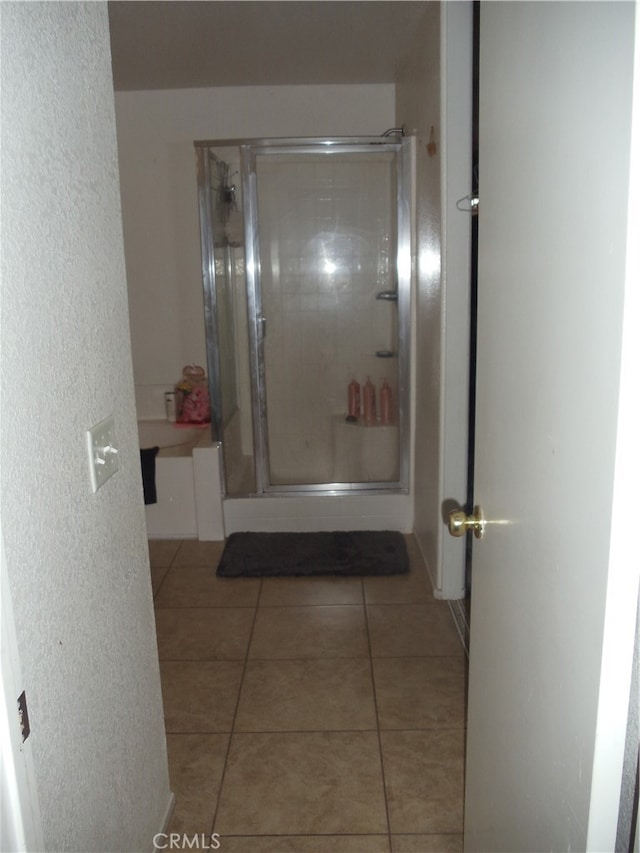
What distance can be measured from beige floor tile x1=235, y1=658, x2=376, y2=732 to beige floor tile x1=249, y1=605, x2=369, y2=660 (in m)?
0.06

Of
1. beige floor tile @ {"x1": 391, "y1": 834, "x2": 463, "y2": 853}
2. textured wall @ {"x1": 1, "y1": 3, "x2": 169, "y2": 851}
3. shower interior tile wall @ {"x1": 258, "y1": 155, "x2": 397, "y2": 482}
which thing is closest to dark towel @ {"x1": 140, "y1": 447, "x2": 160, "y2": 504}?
shower interior tile wall @ {"x1": 258, "y1": 155, "x2": 397, "y2": 482}

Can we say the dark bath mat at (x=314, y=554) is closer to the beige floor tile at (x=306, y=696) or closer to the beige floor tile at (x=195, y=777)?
the beige floor tile at (x=306, y=696)

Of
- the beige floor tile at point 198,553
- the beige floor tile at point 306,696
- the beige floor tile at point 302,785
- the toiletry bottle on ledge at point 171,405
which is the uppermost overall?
the toiletry bottle on ledge at point 171,405

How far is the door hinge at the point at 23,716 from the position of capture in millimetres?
773

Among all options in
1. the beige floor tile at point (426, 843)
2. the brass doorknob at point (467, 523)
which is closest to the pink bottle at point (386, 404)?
the beige floor tile at point (426, 843)

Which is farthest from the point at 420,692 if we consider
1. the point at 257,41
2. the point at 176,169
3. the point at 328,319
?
the point at 176,169

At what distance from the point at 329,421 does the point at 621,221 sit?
10.3 ft

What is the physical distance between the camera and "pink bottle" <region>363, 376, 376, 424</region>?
368 cm

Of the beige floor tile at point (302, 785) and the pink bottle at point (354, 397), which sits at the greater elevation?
the pink bottle at point (354, 397)

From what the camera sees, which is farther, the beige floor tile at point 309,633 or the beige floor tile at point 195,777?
the beige floor tile at point 309,633

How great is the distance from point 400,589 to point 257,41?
2.61 meters

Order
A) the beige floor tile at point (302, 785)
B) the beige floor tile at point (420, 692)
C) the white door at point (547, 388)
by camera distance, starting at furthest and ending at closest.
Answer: the beige floor tile at point (420, 692) → the beige floor tile at point (302, 785) → the white door at point (547, 388)

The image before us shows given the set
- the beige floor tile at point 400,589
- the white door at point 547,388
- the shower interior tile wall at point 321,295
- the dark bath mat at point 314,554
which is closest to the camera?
the white door at point 547,388

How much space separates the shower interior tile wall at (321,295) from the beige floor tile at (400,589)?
73 centimetres
